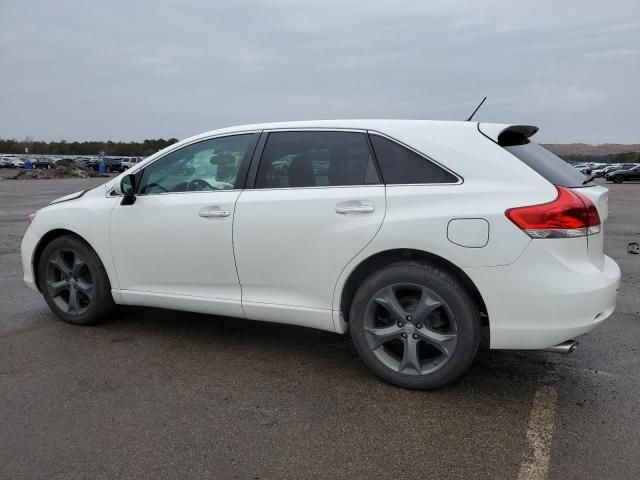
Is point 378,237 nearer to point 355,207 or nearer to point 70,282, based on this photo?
point 355,207

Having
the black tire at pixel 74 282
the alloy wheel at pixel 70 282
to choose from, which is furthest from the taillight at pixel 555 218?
the alloy wheel at pixel 70 282

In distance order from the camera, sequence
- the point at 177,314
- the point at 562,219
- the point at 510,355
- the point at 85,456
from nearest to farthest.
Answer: the point at 85,456
the point at 562,219
the point at 510,355
the point at 177,314

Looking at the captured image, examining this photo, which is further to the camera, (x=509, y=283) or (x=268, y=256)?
(x=268, y=256)

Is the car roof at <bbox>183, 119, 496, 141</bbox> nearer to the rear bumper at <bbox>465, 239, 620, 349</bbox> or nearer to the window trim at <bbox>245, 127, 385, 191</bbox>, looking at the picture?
the window trim at <bbox>245, 127, 385, 191</bbox>

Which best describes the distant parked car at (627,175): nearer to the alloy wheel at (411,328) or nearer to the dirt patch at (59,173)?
the dirt patch at (59,173)

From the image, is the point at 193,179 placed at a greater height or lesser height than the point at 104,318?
greater

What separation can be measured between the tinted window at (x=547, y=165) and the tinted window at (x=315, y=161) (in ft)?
2.94

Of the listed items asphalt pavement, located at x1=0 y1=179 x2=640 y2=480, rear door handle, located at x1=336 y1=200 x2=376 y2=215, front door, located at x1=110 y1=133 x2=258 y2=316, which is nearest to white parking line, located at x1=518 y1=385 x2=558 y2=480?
asphalt pavement, located at x1=0 y1=179 x2=640 y2=480

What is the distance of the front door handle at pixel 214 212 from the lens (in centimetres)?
379

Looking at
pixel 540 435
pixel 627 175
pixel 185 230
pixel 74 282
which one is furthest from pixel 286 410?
pixel 627 175

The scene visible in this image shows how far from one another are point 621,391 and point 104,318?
3.90m

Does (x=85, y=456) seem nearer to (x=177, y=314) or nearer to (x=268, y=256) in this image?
(x=268, y=256)

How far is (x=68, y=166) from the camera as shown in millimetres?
48031

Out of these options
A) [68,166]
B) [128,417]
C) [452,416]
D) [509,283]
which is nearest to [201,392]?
[128,417]
